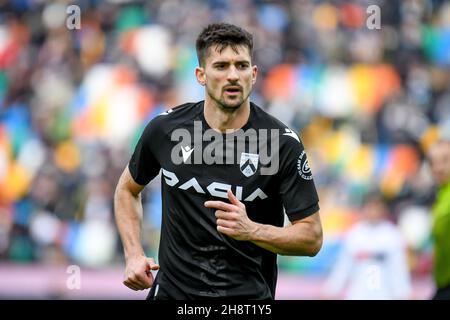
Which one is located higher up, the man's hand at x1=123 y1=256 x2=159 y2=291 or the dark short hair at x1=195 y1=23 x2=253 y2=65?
the dark short hair at x1=195 y1=23 x2=253 y2=65

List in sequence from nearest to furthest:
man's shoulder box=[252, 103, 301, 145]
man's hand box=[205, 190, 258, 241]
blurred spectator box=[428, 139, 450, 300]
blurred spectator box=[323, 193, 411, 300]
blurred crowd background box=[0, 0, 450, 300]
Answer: man's hand box=[205, 190, 258, 241] → man's shoulder box=[252, 103, 301, 145] → blurred spectator box=[428, 139, 450, 300] → blurred spectator box=[323, 193, 411, 300] → blurred crowd background box=[0, 0, 450, 300]

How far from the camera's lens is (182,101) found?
1372cm

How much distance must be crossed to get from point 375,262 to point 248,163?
5626mm

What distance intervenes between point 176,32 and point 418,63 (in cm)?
352

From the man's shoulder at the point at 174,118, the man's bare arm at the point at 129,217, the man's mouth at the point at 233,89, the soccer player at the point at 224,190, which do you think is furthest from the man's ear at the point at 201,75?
the man's bare arm at the point at 129,217

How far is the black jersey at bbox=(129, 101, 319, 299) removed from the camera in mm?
5707

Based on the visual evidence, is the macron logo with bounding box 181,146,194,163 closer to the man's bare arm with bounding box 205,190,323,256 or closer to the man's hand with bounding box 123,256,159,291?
the man's bare arm with bounding box 205,190,323,256

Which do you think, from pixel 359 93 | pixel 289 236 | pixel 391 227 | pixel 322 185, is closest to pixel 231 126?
pixel 289 236

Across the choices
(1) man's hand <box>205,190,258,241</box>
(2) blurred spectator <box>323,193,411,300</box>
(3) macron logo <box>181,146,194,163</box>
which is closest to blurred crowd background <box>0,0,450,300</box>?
(2) blurred spectator <box>323,193,411,300</box>

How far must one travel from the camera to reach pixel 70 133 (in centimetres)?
1380

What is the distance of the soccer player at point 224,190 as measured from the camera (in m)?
5.69

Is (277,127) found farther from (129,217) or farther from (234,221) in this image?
(129,217)

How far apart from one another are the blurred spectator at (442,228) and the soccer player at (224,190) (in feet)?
8.45
